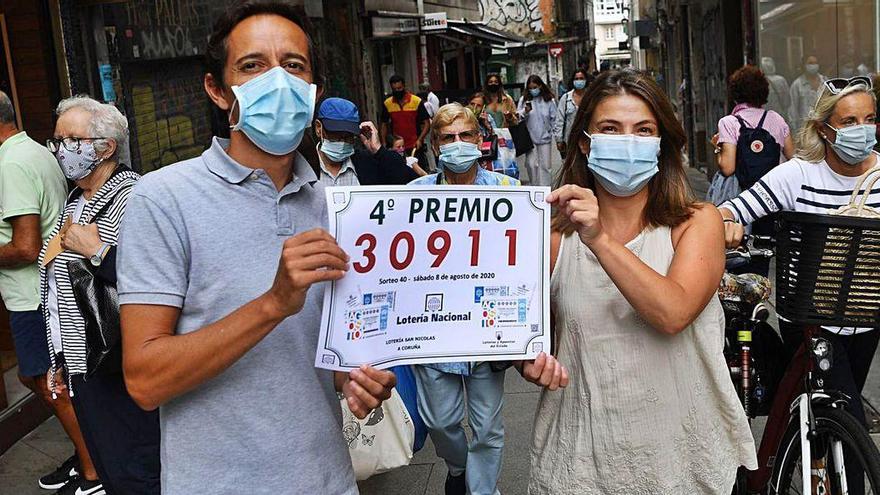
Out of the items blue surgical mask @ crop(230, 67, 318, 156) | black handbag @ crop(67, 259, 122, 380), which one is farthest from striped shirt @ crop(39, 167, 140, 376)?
blue surgical mask @ crop(230, 67, 318, 156)

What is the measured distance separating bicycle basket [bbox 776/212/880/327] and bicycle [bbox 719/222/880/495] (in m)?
0.02

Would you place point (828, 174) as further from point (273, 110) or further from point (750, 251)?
point (273, 110)

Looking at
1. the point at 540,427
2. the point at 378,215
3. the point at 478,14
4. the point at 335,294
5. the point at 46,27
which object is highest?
the point at 478,14

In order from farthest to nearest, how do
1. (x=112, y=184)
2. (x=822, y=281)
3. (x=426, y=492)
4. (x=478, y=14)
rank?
(x=478, y=14)
(x=426, y=492)
(x=112, y=184)
(x=822, y=281)

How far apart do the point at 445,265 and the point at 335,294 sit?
13.3 inches

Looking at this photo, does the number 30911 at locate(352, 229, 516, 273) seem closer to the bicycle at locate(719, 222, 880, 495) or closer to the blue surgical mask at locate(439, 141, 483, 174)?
the bicycle at locate(719, 222, 880, 495)

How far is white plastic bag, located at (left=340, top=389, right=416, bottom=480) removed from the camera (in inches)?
179

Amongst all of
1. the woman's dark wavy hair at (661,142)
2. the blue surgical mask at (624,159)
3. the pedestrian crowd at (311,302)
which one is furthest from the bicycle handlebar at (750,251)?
the blue surgical mask at (624,159)

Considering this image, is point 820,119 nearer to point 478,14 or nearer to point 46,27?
point 46,27

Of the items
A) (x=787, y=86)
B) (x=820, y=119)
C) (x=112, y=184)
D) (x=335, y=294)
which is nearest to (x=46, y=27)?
(x=112, y=184)

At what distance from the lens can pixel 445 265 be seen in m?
2.49

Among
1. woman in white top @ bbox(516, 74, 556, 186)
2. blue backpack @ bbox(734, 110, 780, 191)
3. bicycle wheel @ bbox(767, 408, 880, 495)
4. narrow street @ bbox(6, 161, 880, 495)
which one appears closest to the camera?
bicycle wheel @ bbox(767, 408, 880, 495)

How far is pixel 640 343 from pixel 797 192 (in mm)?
1757

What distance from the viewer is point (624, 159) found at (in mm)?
2824
